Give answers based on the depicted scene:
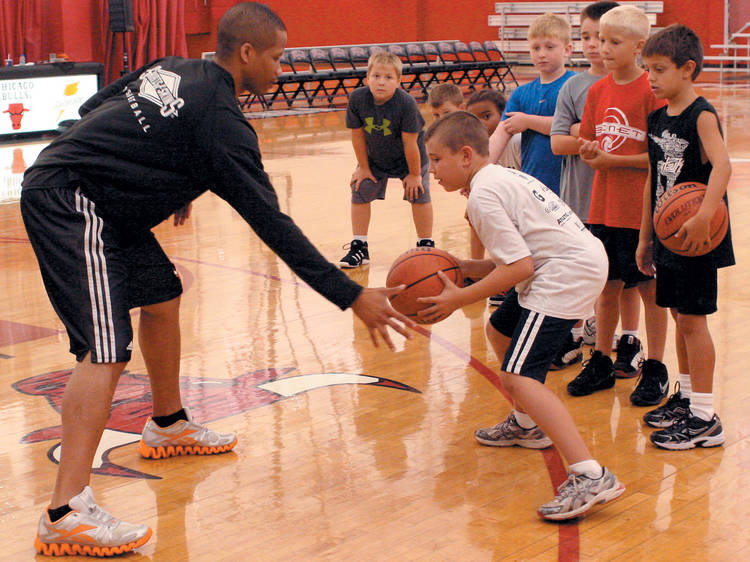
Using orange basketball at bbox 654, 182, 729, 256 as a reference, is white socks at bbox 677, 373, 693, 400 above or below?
below

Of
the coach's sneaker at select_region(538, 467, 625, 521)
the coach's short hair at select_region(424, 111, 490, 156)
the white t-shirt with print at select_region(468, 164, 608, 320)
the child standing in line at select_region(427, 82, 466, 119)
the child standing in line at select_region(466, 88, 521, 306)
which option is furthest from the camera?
the child standing in line at select_region(427, 82, 466, 119)

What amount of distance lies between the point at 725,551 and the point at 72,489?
6.36ft

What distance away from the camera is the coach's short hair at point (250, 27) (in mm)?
3104

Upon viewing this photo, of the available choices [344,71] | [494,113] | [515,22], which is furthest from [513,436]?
[515,22]

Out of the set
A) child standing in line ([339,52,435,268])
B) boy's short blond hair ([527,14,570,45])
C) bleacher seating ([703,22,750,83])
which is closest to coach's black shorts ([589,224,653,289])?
boy's short blond hair ([527,14,570,45])

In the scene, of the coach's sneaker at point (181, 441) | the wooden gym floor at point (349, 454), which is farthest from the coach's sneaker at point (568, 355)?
the coach's sneaker at point (181, 441)

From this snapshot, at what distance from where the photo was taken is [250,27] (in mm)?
3104

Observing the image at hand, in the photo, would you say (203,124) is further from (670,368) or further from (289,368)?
(670,368)

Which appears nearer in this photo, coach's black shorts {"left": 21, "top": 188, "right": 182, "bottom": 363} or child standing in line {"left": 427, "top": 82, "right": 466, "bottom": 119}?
coach's black shorts {"left": 21, "top": 188, "right": 182, "bottom": 363}

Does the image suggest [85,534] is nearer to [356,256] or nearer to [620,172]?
[620,172]

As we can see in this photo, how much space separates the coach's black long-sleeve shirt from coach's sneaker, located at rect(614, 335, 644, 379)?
6.24ft

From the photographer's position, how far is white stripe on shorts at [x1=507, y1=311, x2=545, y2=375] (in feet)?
10.6

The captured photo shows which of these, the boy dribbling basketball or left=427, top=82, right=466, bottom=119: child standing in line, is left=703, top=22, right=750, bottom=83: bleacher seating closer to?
left=427, top=82, right=466, bottom=119: child standing in line

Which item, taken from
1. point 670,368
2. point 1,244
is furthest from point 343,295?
point 1,244
